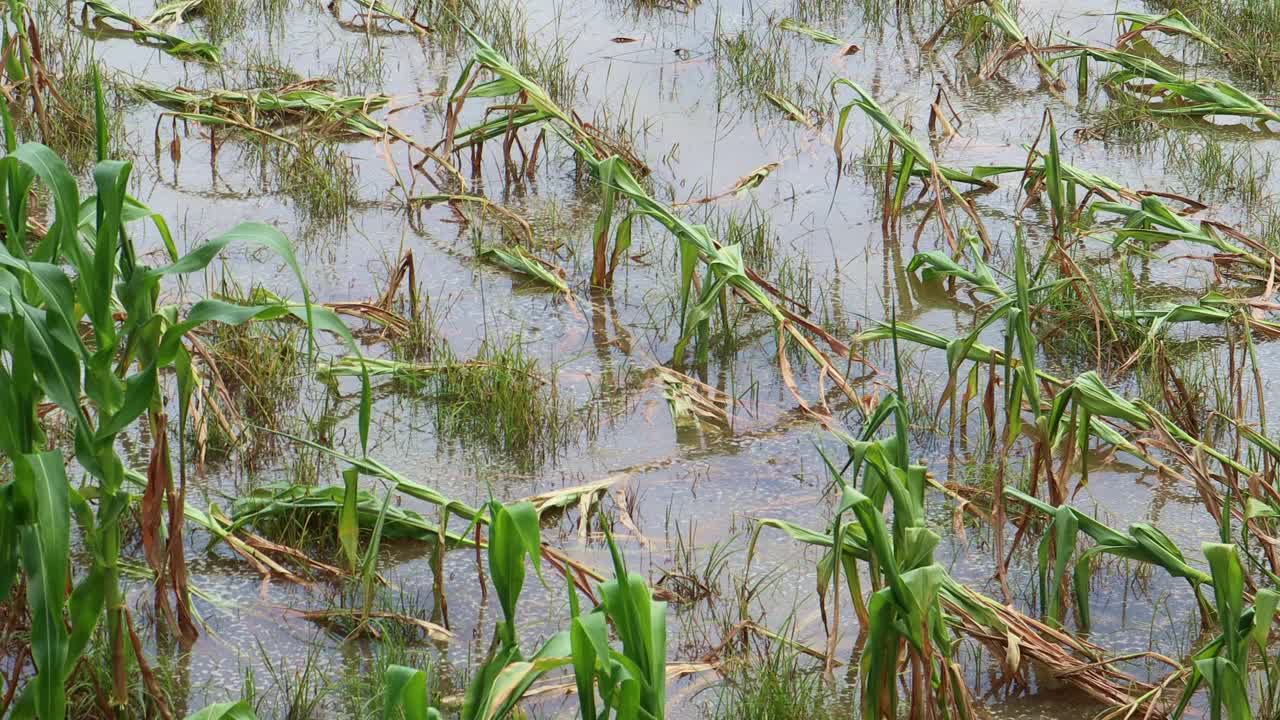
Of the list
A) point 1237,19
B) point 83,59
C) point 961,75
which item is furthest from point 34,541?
point 1237,19

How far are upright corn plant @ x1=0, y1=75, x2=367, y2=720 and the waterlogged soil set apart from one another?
1.49 feet

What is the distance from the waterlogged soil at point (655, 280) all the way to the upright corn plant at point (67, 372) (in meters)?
0.45

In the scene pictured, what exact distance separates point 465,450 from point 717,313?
1.00 m

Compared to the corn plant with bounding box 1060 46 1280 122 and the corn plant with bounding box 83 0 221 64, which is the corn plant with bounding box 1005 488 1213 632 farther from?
the corn plant with bounding box 83 0 221 64

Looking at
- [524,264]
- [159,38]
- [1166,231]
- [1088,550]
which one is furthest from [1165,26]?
[159,38]

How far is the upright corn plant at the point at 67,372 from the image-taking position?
190cm

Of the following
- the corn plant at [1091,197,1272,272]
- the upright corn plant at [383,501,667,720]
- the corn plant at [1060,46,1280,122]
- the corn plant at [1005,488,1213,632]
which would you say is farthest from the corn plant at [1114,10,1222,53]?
the upright corn plant at [383,501,667,720]

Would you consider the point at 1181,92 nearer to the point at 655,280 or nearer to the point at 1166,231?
the point at 1166,231

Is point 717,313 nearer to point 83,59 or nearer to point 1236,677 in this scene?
point 1236,677

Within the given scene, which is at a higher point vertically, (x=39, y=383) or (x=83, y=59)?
(x=83, y=59)

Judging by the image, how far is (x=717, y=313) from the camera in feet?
13.2

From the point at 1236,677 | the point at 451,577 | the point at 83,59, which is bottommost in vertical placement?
the point at 451,577

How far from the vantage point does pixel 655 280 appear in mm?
4215

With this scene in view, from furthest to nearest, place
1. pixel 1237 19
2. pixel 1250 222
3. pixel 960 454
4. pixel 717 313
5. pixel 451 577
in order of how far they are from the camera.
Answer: pixel 1237 19 → pixel 1250 222 → pixel 717 313 → pixel 960 454 → pixel 451 577
